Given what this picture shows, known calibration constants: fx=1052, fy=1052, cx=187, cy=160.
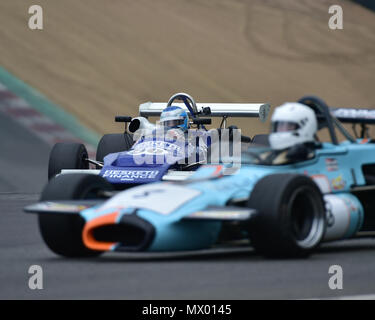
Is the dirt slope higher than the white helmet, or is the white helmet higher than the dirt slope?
the dirt slope

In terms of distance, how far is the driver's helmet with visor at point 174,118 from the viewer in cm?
1498

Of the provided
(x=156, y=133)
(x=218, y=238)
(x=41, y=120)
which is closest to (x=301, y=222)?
(x=218, y=238)

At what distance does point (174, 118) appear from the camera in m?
15.0

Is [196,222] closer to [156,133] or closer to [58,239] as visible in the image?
[58,239]

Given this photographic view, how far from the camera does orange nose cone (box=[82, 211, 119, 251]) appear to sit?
7590mm

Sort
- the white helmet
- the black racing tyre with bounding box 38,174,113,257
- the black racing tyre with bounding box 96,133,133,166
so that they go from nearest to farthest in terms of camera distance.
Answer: the black racing tyre with bounding box 38,174,113,257, the white helmet, the black racing tyre with bounding box 96,133,133,166

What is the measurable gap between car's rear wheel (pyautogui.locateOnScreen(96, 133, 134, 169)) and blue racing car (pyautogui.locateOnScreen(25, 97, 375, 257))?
706cm

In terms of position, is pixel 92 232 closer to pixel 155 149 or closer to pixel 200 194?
pixel 200 194

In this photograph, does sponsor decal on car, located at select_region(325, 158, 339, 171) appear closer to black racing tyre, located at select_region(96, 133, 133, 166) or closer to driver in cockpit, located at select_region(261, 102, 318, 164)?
driver in cockpit, located at select_region(261, 102, 318, 164)

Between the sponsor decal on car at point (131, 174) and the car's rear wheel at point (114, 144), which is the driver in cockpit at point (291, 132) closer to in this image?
the sponsor decal on car at point (131, 174)

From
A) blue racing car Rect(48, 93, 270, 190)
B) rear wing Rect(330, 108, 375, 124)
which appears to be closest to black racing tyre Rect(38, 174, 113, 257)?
rear wing Rect(330, 108, 375, 124)

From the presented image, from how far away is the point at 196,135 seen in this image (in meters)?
15.3

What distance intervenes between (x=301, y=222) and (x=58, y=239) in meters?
1.88

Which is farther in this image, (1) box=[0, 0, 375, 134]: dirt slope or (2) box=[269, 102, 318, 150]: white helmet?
(1) box=[0, 0, 375, 134]: dirt slope
